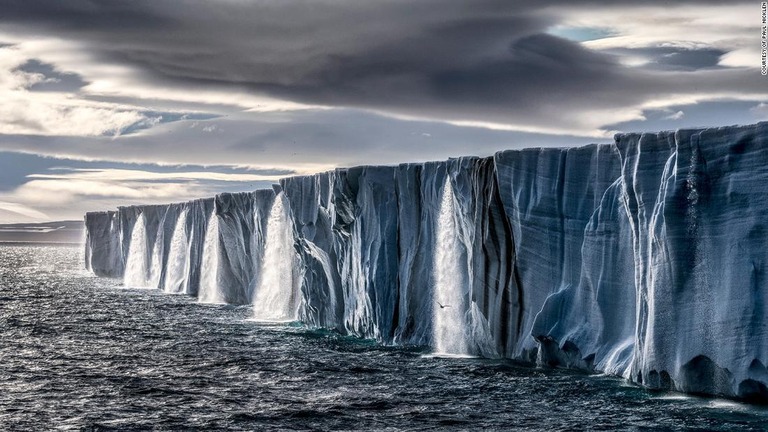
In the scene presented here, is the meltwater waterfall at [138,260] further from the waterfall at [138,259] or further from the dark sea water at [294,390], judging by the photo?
the dark sea water at [294,390]

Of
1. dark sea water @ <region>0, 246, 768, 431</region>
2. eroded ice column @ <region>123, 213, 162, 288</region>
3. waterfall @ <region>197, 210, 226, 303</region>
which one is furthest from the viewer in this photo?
eroded ice column @ <region>123, 213, 162, 288</region>

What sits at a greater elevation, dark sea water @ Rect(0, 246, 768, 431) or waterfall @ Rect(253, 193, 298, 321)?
waterfall @ Rect(253, 193, 298, 321)

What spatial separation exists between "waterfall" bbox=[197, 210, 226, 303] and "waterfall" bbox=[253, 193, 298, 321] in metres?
6.23

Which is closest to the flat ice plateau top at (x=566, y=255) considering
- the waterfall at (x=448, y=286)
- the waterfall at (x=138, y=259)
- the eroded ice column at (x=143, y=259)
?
the waterfall at (x=448, y=286)

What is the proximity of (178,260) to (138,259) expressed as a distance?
910 centimetres

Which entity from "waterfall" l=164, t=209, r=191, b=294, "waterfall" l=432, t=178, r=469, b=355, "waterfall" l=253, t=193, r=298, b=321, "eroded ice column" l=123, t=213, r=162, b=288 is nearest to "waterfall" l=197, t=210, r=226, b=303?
"waterfall" l=164, t=209, r=191, b=294

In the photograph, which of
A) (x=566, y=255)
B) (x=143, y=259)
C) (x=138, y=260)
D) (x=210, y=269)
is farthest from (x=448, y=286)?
(x=138, y=260)

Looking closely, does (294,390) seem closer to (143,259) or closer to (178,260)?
(178,260)

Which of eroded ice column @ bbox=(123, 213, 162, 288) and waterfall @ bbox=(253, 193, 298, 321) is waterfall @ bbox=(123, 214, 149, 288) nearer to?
eroded ice column @ bbox=(123, 213, 162, 288)

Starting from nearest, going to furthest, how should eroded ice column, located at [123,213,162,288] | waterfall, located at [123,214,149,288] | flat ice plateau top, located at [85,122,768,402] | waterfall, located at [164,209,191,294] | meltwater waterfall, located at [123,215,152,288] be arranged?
flat ice plateau top, located at [85,122,768,402]
waterfall, located at [164,209,191,294]
eroded ice column, located at [123,213,162,288]
meltwater waterfall, located at [123,215,152,288]
waterfall, located at [123,214,149,288]

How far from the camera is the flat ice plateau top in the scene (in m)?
15.9

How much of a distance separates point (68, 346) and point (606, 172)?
16.7 m

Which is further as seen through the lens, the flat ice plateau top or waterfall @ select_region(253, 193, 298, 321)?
waterfall @ select_region(253, 193, 298, 321)

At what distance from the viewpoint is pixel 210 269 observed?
4681 cm
